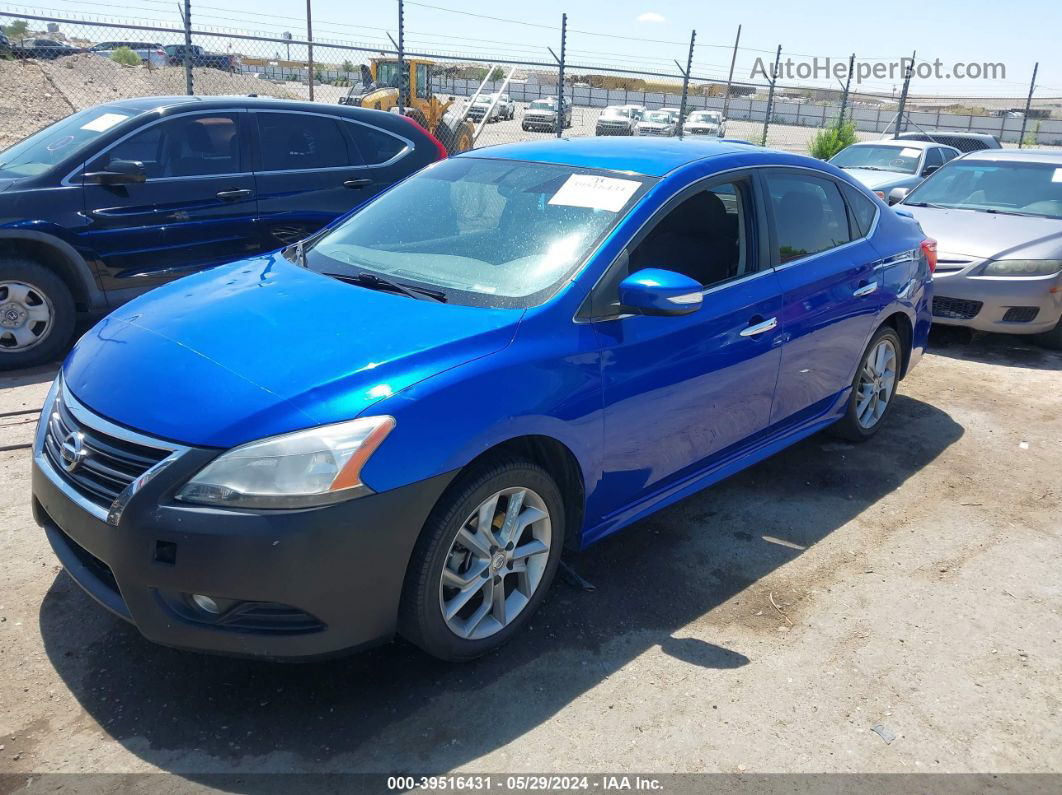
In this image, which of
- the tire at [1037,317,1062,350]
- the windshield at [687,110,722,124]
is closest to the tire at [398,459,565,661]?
the tire at [1037,317,1062,350]

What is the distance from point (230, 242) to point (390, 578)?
442cm

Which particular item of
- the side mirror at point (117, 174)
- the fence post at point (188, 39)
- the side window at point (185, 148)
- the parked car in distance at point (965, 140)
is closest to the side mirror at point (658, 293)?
the side mirror at point (117, 174)

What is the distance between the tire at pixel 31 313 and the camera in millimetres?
5543

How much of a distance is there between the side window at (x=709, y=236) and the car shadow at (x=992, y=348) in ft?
13.9

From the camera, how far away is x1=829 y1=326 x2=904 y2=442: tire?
16.0 ft

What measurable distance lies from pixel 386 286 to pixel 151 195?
137 inches

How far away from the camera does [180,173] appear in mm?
6059

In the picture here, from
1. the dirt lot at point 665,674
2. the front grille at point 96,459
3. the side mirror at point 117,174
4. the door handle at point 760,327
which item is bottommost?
the dirt lot at point 665,674

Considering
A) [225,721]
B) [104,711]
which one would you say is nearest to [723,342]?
[225,721]

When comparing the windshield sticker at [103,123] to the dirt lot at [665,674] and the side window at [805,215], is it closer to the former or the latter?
the dirt lot at [665,674]

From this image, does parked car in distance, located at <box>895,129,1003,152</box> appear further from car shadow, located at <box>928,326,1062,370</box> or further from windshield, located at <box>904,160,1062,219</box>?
car shadow, located at <box>928,326,1062,370</box>

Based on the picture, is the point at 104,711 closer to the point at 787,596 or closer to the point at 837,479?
the point at 787,596

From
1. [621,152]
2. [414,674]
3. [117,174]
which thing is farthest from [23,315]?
[414,674]

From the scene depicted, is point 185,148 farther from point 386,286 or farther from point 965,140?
point 965,140
